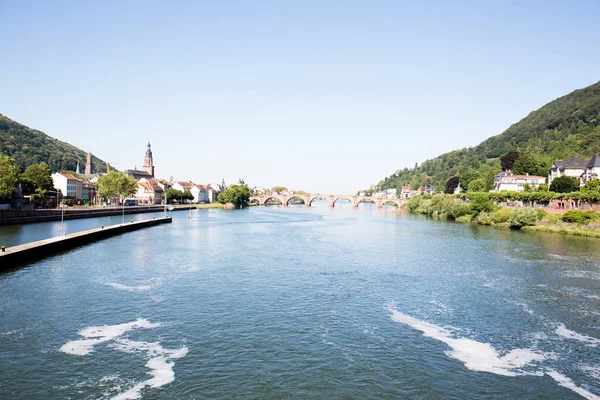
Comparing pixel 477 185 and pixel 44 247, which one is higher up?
pixel 477 185

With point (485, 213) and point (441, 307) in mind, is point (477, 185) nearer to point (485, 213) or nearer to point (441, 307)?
point (485, 213)

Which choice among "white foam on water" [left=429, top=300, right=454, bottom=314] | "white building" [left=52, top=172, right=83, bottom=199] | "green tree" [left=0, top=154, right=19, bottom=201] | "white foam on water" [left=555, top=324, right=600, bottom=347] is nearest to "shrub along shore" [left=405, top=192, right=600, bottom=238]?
"white foam on water" [left=429, top=300, right=454, bottom=314]

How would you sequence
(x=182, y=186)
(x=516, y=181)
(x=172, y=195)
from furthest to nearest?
(x=182, y=186) < (x=172, y=195) < (x=516, y=181)

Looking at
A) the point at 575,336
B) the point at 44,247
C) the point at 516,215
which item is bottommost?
the point at 575,336

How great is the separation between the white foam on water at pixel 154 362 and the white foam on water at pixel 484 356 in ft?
32.6

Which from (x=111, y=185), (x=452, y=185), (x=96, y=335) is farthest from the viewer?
(x=452, y=185)

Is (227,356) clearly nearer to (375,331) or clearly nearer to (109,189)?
(375,331)

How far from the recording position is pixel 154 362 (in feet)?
50.9

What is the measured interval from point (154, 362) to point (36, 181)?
83544 millimetres

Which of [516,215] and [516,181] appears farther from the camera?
[516,181]

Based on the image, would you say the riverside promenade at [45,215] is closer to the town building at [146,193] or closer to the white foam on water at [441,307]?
the white foam on water at [441,307]

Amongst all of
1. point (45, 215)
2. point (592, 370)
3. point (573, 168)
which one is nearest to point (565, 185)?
point (573, 168)

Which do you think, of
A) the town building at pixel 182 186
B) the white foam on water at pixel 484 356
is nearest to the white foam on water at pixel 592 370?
the white foam on water at pixel 484 356

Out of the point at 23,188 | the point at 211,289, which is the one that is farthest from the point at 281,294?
the point at 23,188
